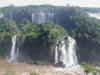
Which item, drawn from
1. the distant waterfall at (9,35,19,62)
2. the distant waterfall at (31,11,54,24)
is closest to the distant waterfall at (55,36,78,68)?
the distant waterfall at (9,35,19,62)

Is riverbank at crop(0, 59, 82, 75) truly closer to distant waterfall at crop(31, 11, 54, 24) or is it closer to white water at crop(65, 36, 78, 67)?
white water at crop(65, 36, 78, 67)

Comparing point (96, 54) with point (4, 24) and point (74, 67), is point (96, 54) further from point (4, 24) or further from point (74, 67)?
point (4, 24)

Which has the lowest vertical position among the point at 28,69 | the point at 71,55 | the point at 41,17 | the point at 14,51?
the point at 28,69

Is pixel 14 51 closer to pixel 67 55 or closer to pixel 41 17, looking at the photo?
pixel 67 55

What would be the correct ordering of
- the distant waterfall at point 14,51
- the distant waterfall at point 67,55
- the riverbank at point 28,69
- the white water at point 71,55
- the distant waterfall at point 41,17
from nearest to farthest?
the riverbank at point 28,69 < the distant waterfall at point 67,55 < the white water at point 71,55 < the distant waterfall at point 14,51 < the distant waterfall at point 41,17

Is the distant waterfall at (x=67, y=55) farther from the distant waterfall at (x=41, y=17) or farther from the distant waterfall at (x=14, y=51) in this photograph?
the distant waterfall at (x=41, y=17)

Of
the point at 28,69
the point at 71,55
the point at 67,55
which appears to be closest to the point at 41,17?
the point at 71,55

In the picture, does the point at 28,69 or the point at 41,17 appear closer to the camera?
the point at 28,69

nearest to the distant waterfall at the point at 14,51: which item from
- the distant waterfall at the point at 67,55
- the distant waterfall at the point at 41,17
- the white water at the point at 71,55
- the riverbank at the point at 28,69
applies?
the riverbank at the point at 28,69

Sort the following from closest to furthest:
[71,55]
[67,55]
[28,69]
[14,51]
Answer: [28,69] → [67,55] → [71,55] → [14,51]

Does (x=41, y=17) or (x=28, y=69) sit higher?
(x=41, y=17)

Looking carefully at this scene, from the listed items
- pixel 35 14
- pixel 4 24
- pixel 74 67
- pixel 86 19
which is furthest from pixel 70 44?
pixel 35 14

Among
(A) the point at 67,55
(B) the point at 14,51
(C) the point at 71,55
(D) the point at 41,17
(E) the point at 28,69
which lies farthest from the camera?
(D) the point at 41,17
